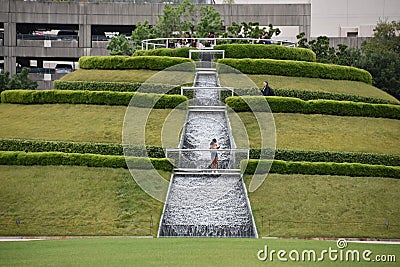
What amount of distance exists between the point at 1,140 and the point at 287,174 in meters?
11.8

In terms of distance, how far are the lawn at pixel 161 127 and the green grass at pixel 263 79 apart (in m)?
3.87

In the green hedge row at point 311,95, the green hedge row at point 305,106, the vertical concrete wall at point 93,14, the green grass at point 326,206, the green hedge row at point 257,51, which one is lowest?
the green grass at point 326,206

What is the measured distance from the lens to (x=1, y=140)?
110 ft

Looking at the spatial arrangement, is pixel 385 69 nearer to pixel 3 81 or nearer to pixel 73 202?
pixel 3 81

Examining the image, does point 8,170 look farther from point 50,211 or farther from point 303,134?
point 303,134

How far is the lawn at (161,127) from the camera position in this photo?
34.1m

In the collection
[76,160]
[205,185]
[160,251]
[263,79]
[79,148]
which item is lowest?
[160,251]

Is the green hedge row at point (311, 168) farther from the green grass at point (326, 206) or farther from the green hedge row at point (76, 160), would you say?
the green hedge row at point (76, 160)

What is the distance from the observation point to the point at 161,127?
3569cm

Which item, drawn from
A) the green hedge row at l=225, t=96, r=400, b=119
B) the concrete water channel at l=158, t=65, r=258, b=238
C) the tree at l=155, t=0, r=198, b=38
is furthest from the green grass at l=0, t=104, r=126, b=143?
the tree at l=155, t=0, r=198, b=38

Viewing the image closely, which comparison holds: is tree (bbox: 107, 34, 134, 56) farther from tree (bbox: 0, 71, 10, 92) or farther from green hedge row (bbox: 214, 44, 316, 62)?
green hedge row (bbox: 214, 44, 316, 62)

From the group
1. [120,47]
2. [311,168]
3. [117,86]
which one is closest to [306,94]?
[117,86]

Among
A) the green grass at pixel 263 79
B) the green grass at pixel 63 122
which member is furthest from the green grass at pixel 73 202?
the green grass at pixel 263 79

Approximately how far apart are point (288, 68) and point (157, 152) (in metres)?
14.6
